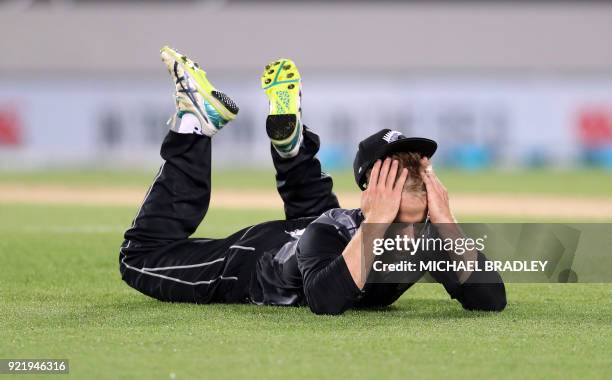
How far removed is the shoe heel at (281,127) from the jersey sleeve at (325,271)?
81 cm

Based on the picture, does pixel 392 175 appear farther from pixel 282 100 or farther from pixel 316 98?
pixel 316 98

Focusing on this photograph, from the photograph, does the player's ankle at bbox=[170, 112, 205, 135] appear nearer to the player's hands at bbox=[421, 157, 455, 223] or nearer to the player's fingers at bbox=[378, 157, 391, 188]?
the player's fingers at bbox=[378, 157, 391, 188]

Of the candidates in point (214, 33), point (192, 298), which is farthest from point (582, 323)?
point (214, 33)

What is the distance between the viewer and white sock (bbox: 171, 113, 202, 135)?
6480mm

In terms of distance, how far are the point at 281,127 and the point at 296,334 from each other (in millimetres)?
1601

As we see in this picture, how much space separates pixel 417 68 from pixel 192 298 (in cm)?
2464

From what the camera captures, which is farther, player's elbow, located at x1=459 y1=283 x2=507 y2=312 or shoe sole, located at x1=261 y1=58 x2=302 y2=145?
shoe sole, located at x1=261 y1=58 x2=302 y2=145

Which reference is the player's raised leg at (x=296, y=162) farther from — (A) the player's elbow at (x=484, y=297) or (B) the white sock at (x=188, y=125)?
(A) the player's elbow at (x=484, y=297)

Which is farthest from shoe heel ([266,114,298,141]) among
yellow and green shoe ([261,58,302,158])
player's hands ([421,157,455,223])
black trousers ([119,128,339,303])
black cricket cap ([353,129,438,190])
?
player's hands ([421,157,455,223])

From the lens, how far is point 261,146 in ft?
89.1

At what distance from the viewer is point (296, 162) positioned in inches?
254

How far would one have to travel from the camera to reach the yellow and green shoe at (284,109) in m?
6.21

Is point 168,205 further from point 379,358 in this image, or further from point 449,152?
point 449,152

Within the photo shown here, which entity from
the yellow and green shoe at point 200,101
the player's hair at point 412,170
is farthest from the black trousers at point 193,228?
the player's hair at point 412,170
